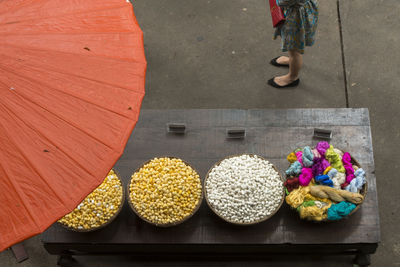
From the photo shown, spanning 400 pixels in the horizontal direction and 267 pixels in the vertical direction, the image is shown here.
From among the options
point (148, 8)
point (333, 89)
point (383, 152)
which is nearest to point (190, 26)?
point (148, 8)

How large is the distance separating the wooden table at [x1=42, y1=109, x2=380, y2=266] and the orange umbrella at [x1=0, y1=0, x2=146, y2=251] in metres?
1.17

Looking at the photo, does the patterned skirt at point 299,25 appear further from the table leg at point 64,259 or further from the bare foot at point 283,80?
the table leg at point 64,259

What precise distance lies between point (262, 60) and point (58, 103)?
3016mm

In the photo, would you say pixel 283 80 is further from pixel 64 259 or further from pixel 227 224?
pixel 64 259

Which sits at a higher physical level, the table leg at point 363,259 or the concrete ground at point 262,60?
the concrete ground at point 262,60

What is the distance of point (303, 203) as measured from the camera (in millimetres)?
2318

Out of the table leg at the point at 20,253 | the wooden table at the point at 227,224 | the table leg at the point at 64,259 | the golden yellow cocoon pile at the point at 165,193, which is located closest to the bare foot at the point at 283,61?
the wooden table at the point at 227,224

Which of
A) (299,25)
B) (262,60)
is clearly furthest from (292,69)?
(299,25)

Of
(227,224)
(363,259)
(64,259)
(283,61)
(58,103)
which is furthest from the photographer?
(283,61)

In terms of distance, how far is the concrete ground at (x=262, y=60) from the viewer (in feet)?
12.7

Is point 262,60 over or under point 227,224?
over

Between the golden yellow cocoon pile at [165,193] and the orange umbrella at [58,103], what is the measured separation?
899 millimetres

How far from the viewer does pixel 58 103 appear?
149 centimetres

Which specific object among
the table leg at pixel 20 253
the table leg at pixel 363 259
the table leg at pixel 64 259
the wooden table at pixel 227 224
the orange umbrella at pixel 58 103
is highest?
the orange umbrella at pixel 58 103
